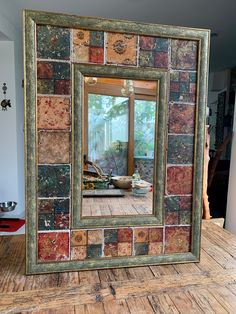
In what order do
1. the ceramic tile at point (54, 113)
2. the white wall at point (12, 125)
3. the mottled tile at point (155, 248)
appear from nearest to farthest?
the ceramic tile at point (54, 113) → the mottled tile at point (155, 248) → the white wall at point (12, 125)

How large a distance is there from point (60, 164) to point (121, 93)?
0.31m

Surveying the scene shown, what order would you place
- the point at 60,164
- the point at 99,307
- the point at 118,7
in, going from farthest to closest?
the point at 118,7
the point at 60,164
the point at 99,307

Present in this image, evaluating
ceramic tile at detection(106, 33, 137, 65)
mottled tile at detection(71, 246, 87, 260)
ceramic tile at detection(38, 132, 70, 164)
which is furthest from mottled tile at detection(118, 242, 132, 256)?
ceramic tile at detection(106, 33, 137, 65)

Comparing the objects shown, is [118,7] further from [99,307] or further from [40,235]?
[99,307]

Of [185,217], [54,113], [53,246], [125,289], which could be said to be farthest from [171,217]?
[54,113]

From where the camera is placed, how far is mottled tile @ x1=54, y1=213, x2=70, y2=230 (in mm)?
772

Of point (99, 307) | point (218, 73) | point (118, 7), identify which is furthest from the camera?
point (218, 73)

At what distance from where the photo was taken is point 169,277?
30.7 inches

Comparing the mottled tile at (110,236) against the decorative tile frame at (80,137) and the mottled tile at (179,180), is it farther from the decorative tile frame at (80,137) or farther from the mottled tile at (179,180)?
the mottled tile at (179,180)

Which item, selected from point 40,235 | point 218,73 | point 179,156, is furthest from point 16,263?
point 218,73

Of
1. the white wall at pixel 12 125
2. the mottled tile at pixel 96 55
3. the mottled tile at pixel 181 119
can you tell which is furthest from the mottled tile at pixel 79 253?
the white wall at pixel 12 125

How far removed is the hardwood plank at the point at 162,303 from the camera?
2.10ft

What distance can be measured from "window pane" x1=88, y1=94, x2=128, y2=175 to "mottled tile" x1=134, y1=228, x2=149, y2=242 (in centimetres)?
20

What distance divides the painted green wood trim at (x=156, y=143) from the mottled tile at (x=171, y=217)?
2 centimetres
